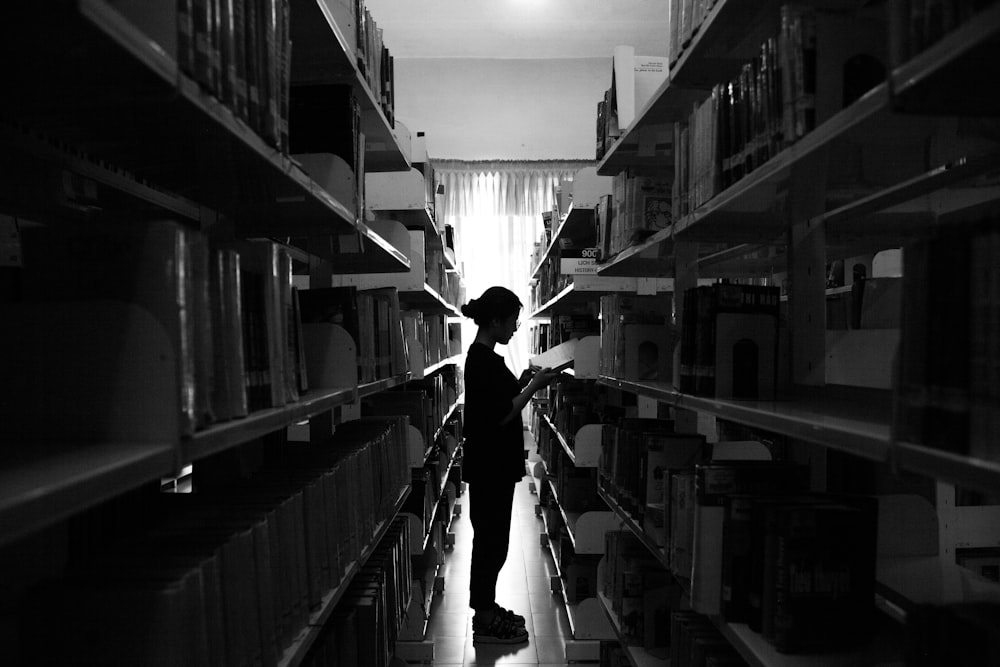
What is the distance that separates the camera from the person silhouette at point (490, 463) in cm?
324

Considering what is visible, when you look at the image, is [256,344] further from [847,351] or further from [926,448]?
[847,351]

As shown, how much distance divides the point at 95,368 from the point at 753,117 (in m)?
1.21

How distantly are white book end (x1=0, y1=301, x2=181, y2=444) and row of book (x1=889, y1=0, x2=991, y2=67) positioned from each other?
3.10 ft

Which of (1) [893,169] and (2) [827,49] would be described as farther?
(1) [893,169]

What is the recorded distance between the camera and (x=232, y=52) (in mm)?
1082

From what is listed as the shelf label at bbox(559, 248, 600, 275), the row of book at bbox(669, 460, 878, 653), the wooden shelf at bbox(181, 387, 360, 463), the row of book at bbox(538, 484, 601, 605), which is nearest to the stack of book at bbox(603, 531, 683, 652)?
the row of book at bbox(538, 484, 601, 605)

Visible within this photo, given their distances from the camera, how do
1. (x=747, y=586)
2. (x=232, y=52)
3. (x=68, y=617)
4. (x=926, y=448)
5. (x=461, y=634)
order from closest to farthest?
(x=926, y=448) < (x=68, y=617) < (x=232, y=52) < (x=747, y=586) < (x=461, y=634)

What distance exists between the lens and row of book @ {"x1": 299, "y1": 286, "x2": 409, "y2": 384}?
1.90m

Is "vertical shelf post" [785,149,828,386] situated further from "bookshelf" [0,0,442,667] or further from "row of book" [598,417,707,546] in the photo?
"bookshelf" [0,0,442,667]

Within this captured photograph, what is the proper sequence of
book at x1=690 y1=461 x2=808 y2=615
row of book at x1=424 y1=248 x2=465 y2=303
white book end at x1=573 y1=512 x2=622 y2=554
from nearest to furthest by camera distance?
book at x1=690 y1=461 x2=808 y2=615 < white book end at x1=573 y1=512 x2=622 y2=554 < row of book at x1=424 y1=248 x2=465 y2=303

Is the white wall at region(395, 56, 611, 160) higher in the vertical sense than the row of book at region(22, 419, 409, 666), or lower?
higher

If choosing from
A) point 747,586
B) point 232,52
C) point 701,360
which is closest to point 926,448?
point 747,586

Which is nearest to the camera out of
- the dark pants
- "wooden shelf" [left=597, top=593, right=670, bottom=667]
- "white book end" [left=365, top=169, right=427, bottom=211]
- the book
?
the book

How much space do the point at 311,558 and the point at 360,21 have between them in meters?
1.58
